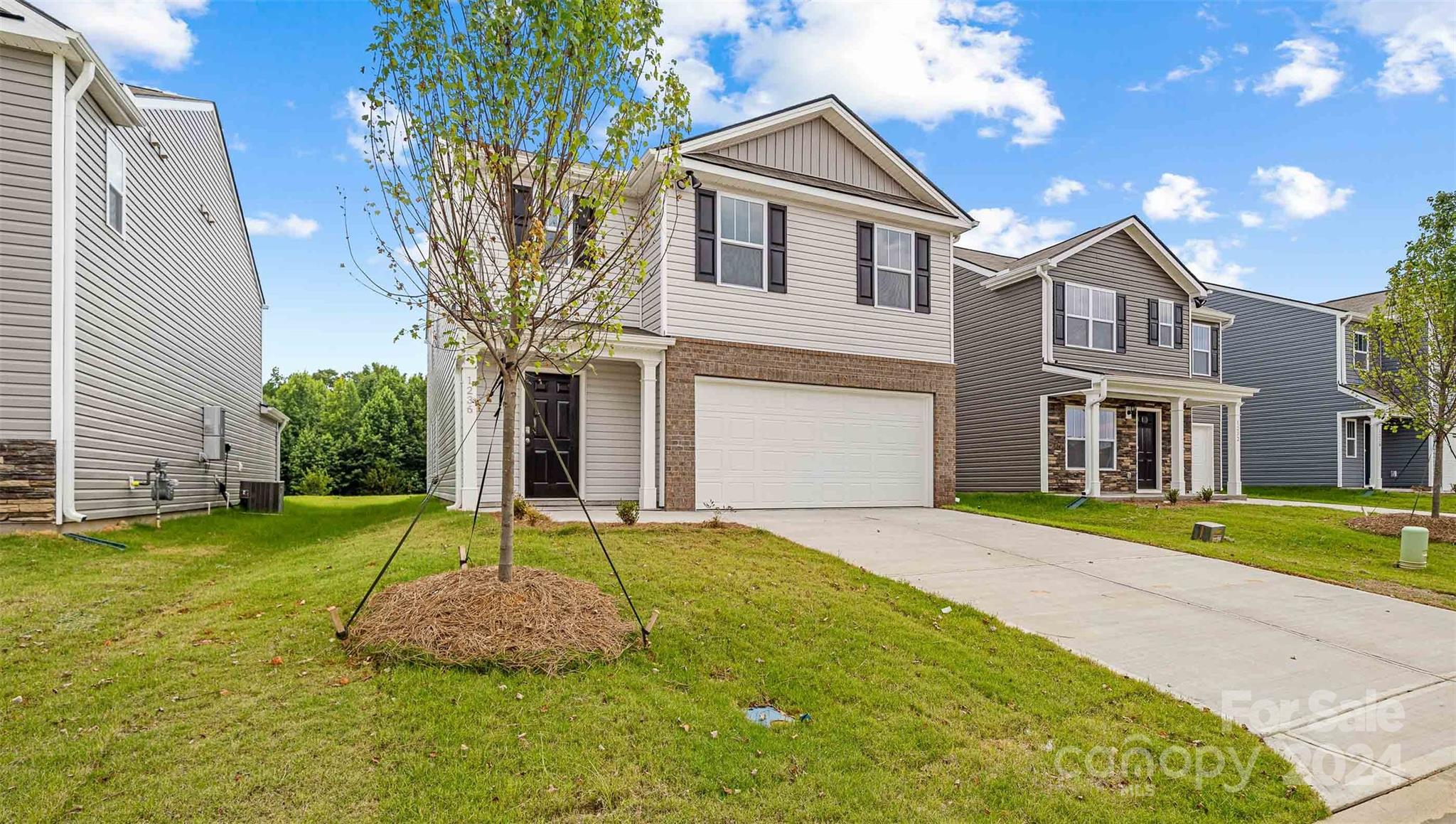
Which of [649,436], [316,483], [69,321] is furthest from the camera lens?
[316,483]

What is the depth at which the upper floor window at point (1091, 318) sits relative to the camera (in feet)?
61.0

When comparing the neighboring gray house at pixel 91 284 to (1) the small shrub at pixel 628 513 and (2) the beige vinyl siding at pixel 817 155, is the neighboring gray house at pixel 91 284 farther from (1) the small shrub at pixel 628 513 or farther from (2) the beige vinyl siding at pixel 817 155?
(2) the beige vinyl siding at pixel 817 155

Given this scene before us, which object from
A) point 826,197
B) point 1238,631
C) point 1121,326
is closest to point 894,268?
point 826,197

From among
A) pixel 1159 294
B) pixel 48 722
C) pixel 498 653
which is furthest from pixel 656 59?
pixel 1159 294

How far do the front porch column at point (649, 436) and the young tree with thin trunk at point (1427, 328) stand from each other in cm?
1370

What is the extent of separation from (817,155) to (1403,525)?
12783 millimetres

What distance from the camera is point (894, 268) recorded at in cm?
1452

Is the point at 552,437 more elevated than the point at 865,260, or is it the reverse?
the point at 865,260

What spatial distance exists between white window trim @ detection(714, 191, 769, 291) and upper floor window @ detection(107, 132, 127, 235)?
355 inches

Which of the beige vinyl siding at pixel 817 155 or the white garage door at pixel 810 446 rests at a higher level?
the beige vinyl siding at pixel 817 155

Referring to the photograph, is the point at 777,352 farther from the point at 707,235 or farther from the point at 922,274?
the point at 922,274

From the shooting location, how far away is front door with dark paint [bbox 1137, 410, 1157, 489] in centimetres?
1933

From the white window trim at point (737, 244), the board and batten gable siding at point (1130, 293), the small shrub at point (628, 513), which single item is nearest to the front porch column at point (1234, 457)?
the board and batten gable siding at point (1130, 293)

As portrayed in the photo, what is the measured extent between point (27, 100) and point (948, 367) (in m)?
14.7
